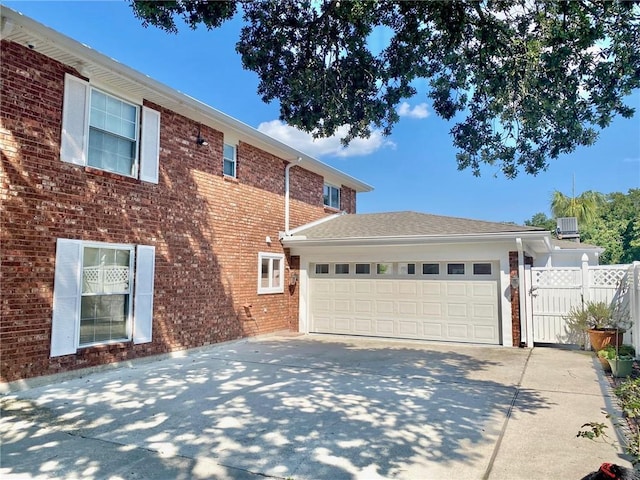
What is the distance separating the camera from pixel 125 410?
5.37m

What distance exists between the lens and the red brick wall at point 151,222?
6.21 metres

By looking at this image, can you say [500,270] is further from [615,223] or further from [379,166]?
[615,223]

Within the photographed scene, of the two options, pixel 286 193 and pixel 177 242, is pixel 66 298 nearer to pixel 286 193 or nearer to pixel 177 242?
pixel 177 242

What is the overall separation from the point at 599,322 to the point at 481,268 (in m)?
2.80

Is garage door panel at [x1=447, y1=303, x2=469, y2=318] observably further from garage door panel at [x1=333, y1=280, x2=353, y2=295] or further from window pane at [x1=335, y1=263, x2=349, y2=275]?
window pane at [x1=335, y1=263, x2=349, y2=275]

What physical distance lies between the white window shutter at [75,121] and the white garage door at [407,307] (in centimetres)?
757

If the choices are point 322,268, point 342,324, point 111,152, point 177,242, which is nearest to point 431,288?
point 342,324

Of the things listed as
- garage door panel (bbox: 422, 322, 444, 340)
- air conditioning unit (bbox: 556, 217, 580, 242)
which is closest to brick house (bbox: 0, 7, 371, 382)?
garage door panel (bbox: 422, 322, 444, 340)

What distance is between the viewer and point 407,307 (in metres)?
11.7

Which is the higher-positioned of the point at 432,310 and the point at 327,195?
the point at 327,195

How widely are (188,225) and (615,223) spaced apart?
132 feet

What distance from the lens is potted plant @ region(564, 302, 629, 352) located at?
8.76 meters

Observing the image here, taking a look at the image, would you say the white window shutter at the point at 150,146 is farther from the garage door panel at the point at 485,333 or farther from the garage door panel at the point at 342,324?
the garage door panel at the point at 485,333

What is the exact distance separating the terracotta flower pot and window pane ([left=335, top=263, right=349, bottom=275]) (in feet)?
20.6
